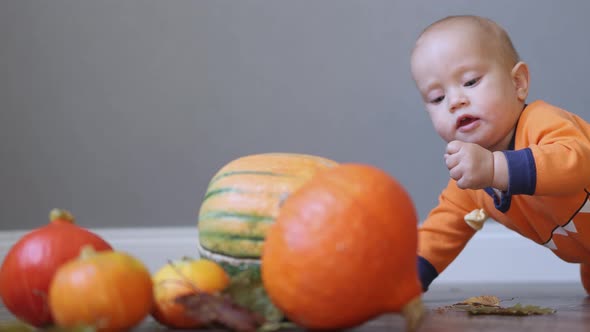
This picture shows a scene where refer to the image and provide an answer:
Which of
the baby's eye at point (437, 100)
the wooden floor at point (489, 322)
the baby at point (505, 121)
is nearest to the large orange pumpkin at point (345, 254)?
the wooden floor at point (489, 322)

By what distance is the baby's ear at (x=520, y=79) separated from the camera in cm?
132

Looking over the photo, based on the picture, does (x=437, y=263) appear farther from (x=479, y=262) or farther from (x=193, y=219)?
(x=193, y=219)

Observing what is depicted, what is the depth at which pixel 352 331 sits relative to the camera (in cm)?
83

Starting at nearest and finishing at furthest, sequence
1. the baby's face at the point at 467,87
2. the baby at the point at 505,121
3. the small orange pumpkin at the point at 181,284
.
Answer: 1. the small orange pumpkin at the point at 181,284
2. the baby at the point at 505,121
3. the baby's face at the point at 467,87

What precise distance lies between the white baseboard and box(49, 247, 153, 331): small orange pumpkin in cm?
146

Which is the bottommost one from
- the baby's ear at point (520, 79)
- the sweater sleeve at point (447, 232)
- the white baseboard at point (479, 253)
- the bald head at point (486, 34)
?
the white baseboard at point (479, 253)

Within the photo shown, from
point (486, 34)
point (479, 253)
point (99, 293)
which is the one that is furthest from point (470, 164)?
point (479, 253)

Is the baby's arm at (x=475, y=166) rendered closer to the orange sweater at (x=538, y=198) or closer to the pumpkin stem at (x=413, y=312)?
the orange sweater at (x=538, y=198)

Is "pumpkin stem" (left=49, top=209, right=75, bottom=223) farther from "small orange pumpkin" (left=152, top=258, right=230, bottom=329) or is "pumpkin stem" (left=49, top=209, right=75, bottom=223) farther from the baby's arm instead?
the baby's arm

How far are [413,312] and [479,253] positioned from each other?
1.55 m

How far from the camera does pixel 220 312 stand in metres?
0.74

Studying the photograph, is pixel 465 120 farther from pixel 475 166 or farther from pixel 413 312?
pixel 413 312

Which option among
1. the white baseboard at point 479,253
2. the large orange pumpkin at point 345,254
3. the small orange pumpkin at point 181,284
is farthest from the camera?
the white baseboard at point 479,253

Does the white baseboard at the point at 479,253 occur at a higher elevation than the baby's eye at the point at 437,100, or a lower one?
lower
